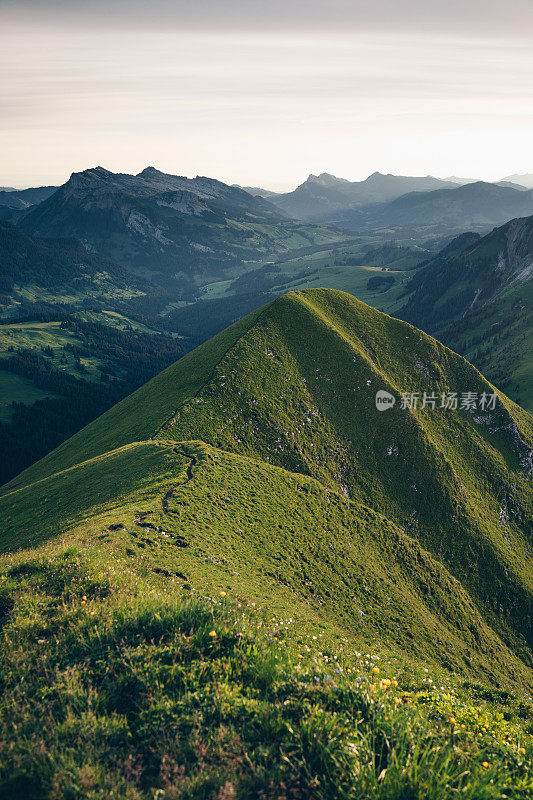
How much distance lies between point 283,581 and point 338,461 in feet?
110

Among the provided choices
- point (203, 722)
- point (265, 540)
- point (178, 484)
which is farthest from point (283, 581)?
point (203, 722)

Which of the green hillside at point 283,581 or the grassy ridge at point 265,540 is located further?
the grassy ridge at point 265,540

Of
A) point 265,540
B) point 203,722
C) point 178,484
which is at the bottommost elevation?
point 265,540

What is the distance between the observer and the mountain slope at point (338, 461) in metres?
37.9

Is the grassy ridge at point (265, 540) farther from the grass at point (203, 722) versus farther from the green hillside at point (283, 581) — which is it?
the grass at point (203, 722)

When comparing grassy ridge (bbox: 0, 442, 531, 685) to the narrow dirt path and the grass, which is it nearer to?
the narrow dirt path

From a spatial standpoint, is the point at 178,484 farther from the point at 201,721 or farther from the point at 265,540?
the point at 201,721

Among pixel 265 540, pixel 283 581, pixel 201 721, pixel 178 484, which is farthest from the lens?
pixel 178 484

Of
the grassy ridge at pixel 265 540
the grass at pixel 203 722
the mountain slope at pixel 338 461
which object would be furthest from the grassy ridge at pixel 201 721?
the mountain slope at pixel 338 461

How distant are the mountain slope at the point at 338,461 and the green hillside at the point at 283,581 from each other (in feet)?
1.26

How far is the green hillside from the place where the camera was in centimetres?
830

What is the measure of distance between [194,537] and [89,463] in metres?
28.6

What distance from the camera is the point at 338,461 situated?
63.2 meters

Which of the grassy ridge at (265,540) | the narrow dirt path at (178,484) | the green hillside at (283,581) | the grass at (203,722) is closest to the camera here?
the grass at (203,722)
